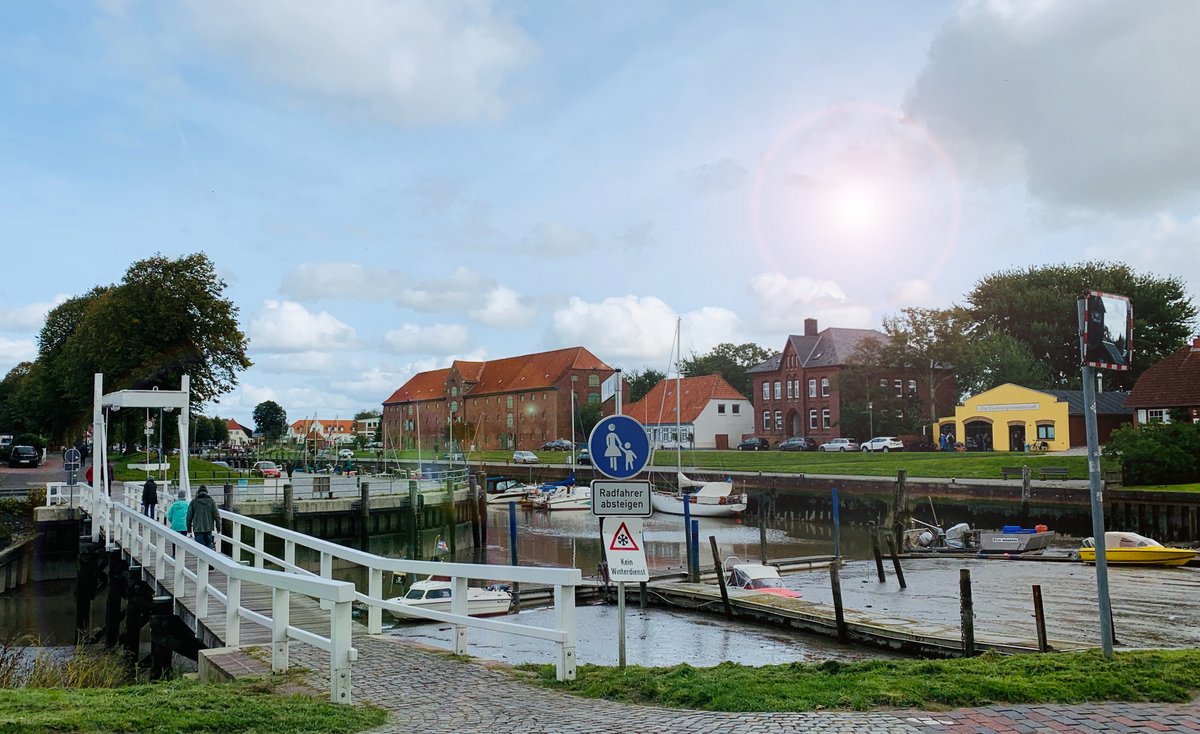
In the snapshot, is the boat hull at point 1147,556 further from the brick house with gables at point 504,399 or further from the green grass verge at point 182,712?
the brick house with gables at point 504,399

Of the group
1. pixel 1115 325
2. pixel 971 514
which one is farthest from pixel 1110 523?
pixel 1115 325

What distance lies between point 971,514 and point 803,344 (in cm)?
4646

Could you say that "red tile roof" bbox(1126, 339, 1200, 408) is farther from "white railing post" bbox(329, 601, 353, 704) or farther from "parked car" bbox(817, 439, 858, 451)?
"white railing post" bbox(329, 601, 353, 704)

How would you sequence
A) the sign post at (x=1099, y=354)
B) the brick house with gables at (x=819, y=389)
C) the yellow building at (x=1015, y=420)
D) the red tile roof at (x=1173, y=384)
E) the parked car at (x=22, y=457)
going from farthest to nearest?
the brick house with gables at (x=819, y=389) < the yellow building at (x=1015, y=420) < the parked car at (x=22, y=457) < the red tile roof at (x=1173, y=384) < the sign post at (x=1099, y=354)

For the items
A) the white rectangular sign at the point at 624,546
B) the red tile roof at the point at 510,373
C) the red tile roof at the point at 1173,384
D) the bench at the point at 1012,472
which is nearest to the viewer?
the white rectangular sign at the point at 624,546

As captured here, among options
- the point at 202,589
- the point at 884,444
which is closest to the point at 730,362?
the point at 884,444

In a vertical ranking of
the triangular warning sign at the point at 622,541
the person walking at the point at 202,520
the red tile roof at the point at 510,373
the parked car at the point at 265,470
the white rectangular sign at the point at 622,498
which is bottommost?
the parked car at the point at 265,470

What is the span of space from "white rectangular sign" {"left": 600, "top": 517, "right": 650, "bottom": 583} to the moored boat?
23.2 meters

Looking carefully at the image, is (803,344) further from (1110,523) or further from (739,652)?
(739,652)

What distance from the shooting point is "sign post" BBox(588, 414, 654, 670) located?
9766 millimetres

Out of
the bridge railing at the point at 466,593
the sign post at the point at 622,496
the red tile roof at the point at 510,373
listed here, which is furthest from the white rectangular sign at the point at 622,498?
the red tile roof at the point at 510,373

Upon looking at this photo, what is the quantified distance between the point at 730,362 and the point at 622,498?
118 metres

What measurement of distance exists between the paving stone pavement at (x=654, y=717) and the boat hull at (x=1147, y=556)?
2377 cm

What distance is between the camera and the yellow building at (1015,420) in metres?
64.5
